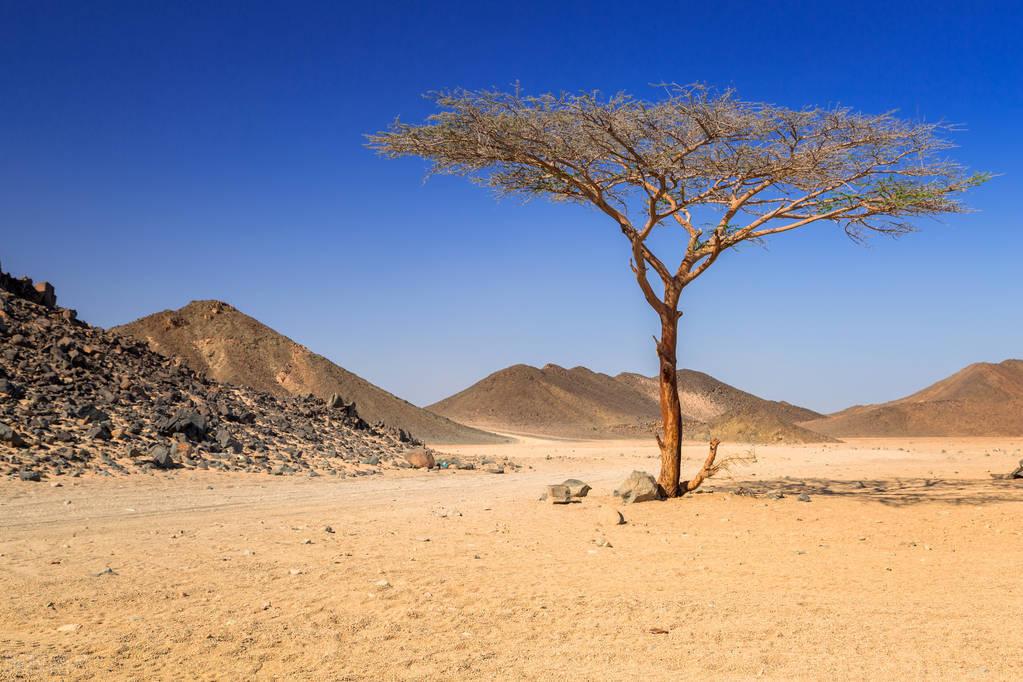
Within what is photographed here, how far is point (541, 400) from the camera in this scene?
79.1 metres

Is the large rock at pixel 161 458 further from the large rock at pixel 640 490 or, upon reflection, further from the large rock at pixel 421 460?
the large rock at pixel 640 490

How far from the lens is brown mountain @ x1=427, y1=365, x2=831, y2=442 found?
237 feet

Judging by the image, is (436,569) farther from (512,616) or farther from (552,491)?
(552,491)

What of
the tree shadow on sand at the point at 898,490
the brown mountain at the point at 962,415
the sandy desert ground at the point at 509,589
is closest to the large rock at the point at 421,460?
the tree shadow on sand at the point at 898,490

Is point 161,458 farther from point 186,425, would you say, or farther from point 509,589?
point 509,589

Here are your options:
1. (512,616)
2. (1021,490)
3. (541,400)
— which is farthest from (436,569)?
(541,400)

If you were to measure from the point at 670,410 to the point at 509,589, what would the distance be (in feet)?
25.0

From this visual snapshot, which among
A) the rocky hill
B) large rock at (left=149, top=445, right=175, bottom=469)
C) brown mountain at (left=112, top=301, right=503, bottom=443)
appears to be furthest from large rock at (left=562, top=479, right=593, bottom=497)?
brown mountain at (left=112, top=301, right=503, bottom=443)

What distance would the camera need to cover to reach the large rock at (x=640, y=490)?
14.1 meters

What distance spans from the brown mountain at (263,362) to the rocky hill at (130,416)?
17.0 meters

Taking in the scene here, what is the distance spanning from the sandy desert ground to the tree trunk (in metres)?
0.66

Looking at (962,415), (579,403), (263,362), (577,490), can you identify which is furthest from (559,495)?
(579,403)

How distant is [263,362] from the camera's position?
49062 millimetres

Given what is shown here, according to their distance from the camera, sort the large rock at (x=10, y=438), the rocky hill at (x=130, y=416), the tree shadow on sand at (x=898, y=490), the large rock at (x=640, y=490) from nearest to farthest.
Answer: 1. the large rock at (x=640, y=490)
2. the tree shadow on sand at (x=898, y=490)
3. the large rock at (x=10, y=438)
4. the rocky hill at (x=130, y=416)
